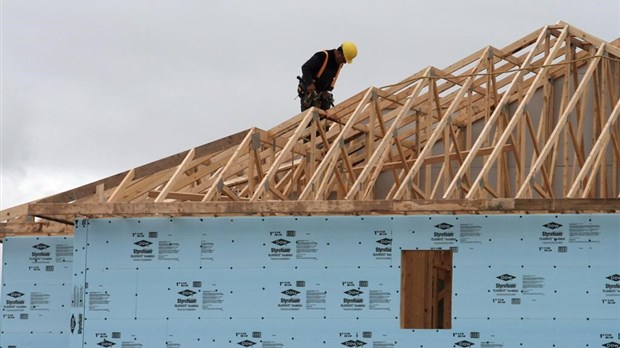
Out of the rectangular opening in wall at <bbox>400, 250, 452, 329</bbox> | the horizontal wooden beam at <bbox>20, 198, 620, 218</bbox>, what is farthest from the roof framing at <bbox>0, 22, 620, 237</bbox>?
the rectangular opening in wall at <bbox>400, 250, 452, 329</bbox>

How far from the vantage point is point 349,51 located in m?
27.9

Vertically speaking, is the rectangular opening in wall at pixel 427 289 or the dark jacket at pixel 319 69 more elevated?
the dark jacket at pixel 319 69

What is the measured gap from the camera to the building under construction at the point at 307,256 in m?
21.6

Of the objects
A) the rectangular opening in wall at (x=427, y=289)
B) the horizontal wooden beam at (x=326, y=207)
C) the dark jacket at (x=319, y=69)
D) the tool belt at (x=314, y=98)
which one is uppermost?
the dark jacket at (x=319, y=69)

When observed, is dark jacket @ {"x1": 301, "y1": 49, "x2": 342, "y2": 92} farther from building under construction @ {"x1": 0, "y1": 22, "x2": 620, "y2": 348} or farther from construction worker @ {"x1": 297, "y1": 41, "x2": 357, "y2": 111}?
building under construction @ {"x1": 0, "y1": 22, "x2": 620, "y2": 348}

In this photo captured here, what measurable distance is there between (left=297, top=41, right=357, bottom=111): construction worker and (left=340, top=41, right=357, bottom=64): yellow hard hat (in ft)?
0.45

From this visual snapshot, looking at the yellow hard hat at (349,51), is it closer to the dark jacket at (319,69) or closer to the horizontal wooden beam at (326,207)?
the dark jacket at (319,69)

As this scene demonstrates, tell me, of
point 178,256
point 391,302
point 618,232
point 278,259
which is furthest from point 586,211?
point 178,256

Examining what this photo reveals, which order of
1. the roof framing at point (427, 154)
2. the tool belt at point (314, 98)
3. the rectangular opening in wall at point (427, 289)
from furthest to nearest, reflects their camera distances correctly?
1. the tool belt at point (314, 98)
2. the rectangular opening in wall at point (427, 289)
3. the roof framing at point (427, 154)

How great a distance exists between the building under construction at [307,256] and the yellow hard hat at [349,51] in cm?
192

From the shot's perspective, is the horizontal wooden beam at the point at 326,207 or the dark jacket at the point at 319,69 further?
the dark jacket at the point at 319,69

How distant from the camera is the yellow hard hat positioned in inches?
1095

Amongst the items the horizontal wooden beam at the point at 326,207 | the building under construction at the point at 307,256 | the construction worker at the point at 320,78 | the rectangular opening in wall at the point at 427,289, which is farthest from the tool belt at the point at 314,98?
the horizontal wooden beam at the point at 326,207

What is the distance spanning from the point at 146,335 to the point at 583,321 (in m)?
6.55
